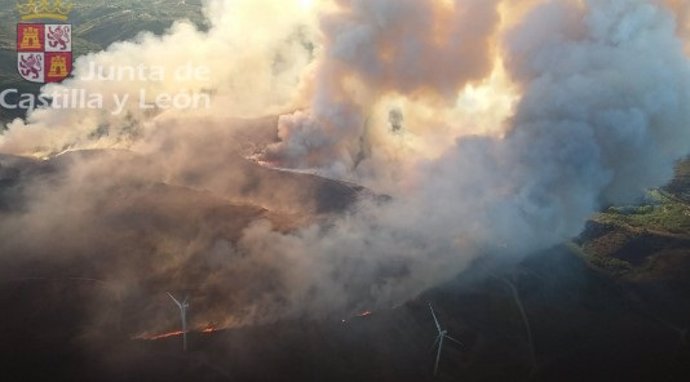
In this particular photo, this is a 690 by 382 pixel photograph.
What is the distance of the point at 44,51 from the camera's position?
338 feet

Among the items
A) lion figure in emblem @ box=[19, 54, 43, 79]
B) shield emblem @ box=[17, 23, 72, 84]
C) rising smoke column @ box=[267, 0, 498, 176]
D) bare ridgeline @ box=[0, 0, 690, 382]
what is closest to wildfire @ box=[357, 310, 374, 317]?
bare ridgeline @ box=[0, 0, 690, 382]

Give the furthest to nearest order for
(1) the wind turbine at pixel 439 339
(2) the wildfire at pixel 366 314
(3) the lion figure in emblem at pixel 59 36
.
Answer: (3) the lion figure in emblem at pixel 59 36, (2) the wildfire at pixel 366 314, (1) the wind turbine at pixel 439 339

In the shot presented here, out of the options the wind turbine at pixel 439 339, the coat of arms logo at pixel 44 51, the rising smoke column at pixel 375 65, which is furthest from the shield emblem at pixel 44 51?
the wind turbine at pixel 439 339

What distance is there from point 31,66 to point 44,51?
3627 millimetres

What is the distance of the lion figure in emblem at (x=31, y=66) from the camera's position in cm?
10223

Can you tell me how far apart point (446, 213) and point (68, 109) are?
250 ft

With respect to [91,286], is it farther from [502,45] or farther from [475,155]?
[502,45]

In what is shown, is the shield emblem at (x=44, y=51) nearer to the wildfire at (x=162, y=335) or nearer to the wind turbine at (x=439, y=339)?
the wildfire at (x=162, y=335)

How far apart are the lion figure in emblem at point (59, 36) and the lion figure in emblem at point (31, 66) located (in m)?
3.86

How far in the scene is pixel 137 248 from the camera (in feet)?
274

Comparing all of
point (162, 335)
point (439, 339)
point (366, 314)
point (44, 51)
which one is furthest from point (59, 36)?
point (439, 339)

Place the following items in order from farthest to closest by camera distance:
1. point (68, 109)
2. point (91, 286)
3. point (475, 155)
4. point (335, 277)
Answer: point (68, 109) → point (475, 155) → point (335, 277) → point (91, 286)

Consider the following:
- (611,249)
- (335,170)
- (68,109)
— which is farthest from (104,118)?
(611,249)

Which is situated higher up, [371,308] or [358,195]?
[358,195]
